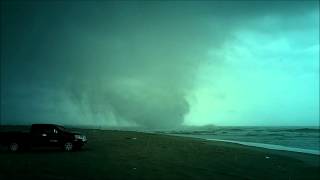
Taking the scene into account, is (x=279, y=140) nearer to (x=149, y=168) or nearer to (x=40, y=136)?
(x=40, y=136)

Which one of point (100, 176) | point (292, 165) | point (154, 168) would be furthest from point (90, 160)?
point (292, 165)

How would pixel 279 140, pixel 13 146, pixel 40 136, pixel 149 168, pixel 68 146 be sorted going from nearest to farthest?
pixel 149 168, pixel 13 146, pixel 40 136, pixel 68 146, pixel 279 140

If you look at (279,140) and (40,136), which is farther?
(279,140)

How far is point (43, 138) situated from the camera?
30.9 m

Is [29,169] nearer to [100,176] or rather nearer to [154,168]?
[100,176]

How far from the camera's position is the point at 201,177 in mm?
20109

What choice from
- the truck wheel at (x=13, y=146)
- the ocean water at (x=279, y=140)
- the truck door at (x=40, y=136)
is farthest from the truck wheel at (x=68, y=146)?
the ocean water at (x=279, y=140)

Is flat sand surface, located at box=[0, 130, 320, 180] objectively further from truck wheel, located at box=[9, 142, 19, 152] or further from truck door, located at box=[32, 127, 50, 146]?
truck door, located at box=[32, 127, 50, 146]

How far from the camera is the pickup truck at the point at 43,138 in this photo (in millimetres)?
30438

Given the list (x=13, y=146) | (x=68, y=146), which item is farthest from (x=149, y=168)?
(x=13, y=146)

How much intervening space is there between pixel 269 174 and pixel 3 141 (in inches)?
717

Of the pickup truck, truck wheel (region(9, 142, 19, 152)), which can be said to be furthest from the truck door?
truck wheel (region(9, 142, 19, 152))

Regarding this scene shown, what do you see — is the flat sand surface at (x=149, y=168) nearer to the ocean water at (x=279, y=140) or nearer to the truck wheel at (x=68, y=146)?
the truck wheel at (x=68, y=146)

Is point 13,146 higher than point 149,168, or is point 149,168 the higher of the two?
point 13,146
